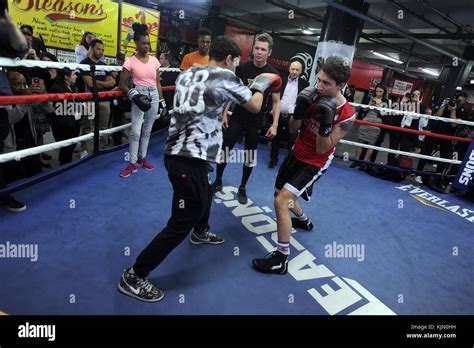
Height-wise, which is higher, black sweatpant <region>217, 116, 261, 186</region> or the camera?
the camera

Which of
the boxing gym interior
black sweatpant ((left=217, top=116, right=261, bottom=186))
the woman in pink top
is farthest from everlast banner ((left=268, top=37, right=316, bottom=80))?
black sweatpant ((left=217, top=116, right=261, bottom=186))

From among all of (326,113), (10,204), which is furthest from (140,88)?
(326,113)

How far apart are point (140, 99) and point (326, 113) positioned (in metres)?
1.84

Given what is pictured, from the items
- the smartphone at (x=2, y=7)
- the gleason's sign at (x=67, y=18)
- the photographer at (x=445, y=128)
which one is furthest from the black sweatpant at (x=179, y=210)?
the gleason's sign at (x=67, y=18)

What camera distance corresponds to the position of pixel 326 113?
192cm

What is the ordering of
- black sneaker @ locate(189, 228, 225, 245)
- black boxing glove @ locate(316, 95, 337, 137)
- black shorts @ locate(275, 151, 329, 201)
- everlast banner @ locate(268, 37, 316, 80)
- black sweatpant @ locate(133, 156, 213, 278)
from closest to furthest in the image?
black sweatpant @ locate(133, 156, 213, 278) < black boxing glove @ locate(316, 95, 337, 137) < black shorts @ locate(275, 151, 329, 201) < black sneaker @ locate(189, 228, 225, 245) < everlast banner @ locate(268, 37, 316, 80)

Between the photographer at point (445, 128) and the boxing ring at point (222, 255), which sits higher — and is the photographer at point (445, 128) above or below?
above

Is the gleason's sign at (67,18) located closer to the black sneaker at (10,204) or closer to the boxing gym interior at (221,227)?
the boxing gym interior at (221,227)

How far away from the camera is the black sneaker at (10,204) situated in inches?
89.2

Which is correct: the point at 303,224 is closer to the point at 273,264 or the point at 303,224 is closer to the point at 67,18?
the point at 273,264

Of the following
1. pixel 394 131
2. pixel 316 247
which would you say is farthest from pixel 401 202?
pixel 316 247

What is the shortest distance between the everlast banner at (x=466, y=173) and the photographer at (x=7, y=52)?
205 inches

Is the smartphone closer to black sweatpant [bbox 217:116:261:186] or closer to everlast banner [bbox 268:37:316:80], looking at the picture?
black sweatpant [bbox 217:116:261:186]

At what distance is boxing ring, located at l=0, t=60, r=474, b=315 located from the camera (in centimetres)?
172
